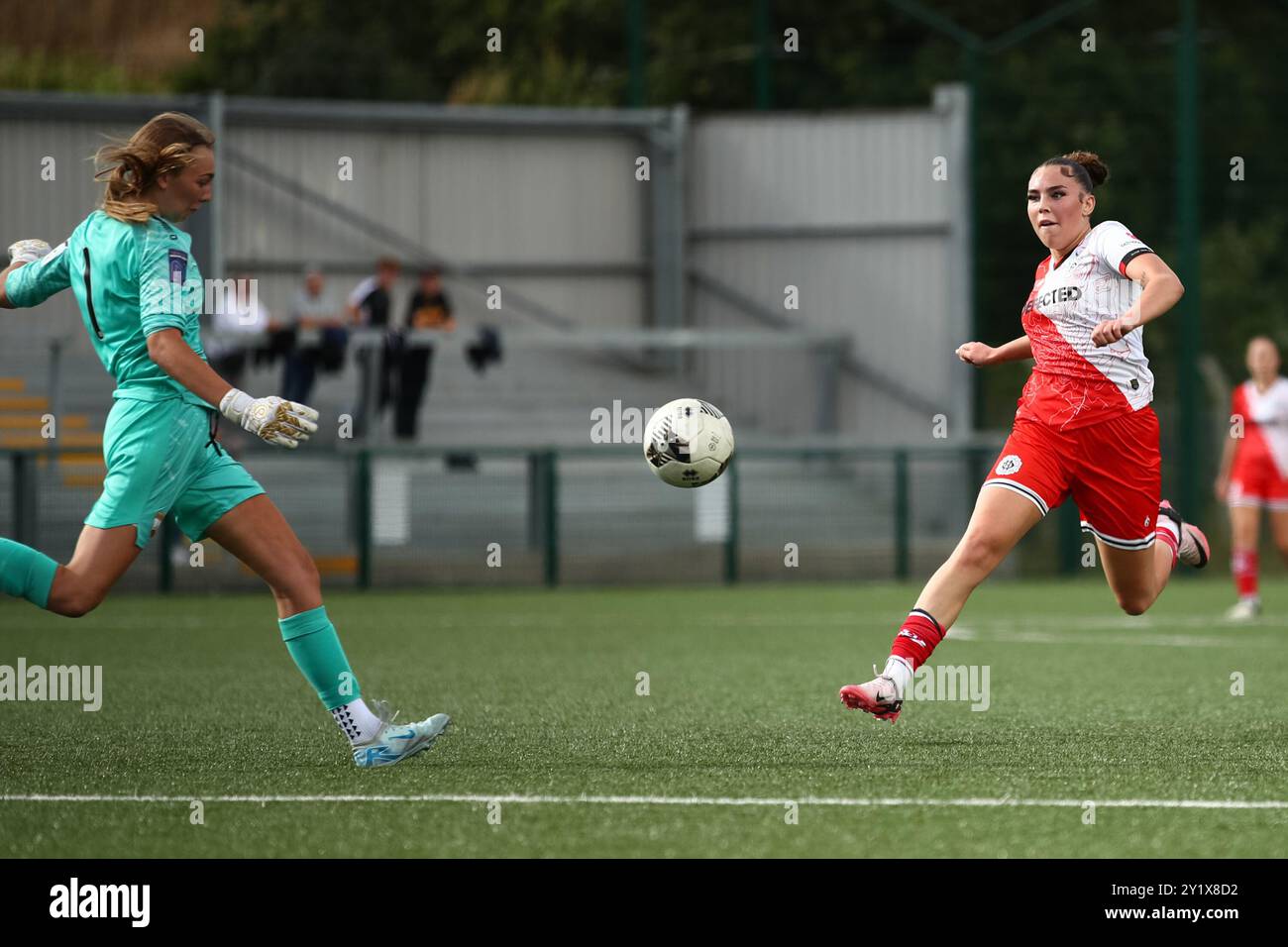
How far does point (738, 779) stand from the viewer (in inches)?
264

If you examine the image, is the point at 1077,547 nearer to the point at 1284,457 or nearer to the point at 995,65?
the point at 1284,457

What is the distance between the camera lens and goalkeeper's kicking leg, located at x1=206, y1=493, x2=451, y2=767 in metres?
6.79

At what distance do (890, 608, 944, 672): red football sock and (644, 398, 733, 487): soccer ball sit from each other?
3.32 feet

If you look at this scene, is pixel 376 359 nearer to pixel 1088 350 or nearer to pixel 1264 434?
pixel 1264 434

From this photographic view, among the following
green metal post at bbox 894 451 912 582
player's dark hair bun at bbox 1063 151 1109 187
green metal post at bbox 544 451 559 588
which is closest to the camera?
player's dark hair bun at bbox 1063 151 1109 187

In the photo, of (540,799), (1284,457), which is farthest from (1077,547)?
(540,799)

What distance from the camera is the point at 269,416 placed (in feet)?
20.7

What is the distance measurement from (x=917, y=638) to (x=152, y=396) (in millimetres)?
2799

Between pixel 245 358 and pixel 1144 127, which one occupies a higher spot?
pixel 1144 127

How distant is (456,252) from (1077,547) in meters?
9.59

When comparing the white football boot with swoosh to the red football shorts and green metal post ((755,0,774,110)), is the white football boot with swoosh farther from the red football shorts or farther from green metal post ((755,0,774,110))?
green metal post ((755,0,774,110))

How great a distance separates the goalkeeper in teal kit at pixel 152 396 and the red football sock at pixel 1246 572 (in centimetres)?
1018

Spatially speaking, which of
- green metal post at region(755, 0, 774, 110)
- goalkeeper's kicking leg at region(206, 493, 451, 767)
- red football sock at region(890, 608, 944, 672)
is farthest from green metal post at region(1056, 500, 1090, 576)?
goalkeeper's kicking leg at region(206, 493, 451, 767)

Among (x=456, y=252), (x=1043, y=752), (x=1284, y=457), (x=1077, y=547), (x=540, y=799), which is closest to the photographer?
(x=540, y=799)
